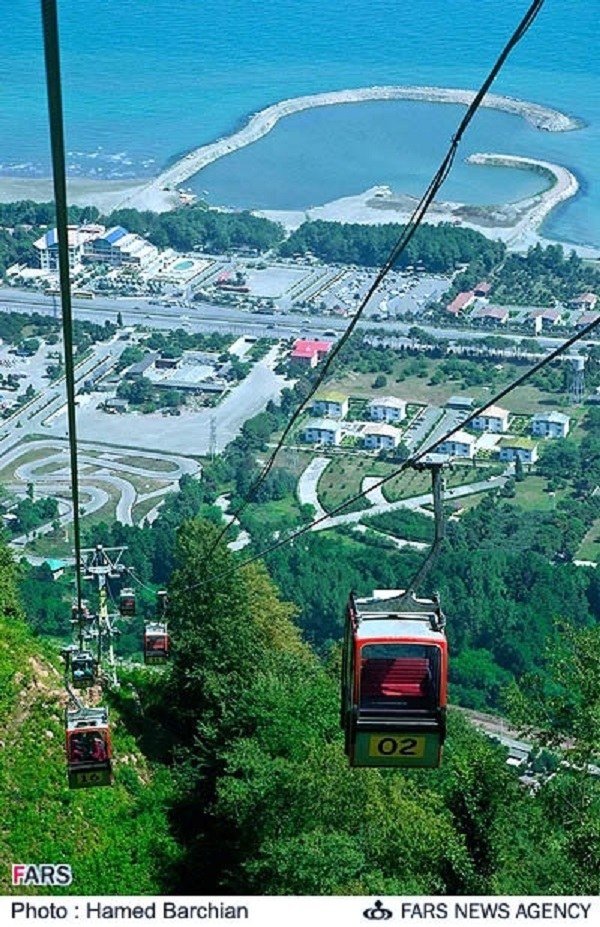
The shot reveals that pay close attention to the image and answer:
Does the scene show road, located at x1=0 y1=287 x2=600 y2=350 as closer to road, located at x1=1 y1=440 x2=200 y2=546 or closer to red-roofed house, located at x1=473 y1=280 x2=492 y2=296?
red-roofed house, located at x1=473 y1=280 x2=492 y2=296

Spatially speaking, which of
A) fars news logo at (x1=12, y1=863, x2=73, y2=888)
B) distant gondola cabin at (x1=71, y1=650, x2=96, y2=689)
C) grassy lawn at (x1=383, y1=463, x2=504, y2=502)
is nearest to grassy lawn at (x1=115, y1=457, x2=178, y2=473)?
grassy lawn at (x1=383, y1=463, x2=504, y2=502)

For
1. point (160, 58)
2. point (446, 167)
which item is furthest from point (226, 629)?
point (160, 58)

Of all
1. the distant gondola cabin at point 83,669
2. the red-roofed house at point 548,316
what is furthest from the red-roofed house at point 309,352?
the distant gondola cabin at point 83,669

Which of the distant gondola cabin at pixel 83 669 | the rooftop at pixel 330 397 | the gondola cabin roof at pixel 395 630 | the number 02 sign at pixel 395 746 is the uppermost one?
the gondola cabin roof at pixel 395 630

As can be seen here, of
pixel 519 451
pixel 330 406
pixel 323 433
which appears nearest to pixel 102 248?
pixel 330 406

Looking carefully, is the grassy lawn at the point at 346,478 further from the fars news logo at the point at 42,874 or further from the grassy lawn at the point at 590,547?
the fars news logo at the point at 42,874

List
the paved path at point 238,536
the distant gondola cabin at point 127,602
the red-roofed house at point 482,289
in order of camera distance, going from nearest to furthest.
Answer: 1. the distant gondola cabin at point 127,602
2. the paved path at point 238,536
3. the red-roofed house at point 482,289
